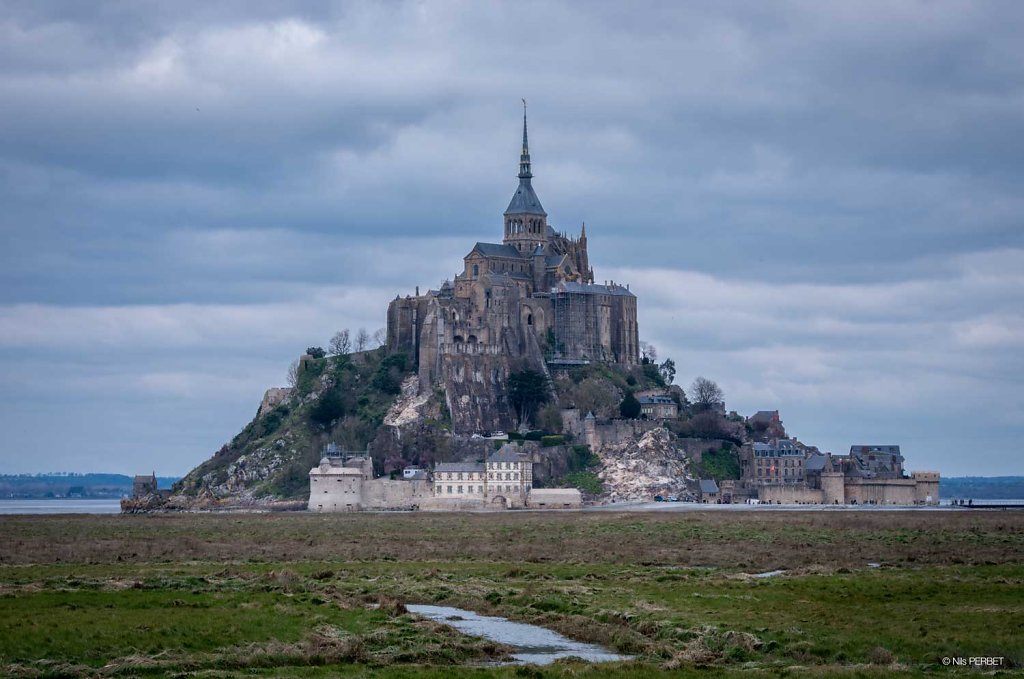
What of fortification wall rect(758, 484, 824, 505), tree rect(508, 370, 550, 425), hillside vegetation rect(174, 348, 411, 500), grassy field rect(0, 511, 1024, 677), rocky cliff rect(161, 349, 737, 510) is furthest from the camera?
tree rect(508, 370, 550, 425)

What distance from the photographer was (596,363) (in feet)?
500

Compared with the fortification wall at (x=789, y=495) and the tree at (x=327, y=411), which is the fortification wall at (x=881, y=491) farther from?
the tree at (x=327, y=411)

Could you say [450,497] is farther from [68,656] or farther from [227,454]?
[68,656]

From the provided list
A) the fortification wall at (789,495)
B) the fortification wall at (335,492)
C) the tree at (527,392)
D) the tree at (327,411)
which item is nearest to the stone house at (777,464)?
the fortification wall at (789,495)

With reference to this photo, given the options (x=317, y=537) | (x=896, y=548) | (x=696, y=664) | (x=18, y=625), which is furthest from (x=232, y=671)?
(x=317, y=537)

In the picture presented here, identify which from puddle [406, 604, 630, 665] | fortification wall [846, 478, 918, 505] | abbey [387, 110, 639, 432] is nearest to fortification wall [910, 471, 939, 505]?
fortification wall [846, 478, 918, 505]

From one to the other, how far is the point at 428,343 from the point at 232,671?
11075 centimetres

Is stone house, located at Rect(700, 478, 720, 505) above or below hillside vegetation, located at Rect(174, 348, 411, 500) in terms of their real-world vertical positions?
below

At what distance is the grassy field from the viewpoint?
34.2 m

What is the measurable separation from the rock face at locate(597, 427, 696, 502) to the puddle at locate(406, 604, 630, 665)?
3438 inches

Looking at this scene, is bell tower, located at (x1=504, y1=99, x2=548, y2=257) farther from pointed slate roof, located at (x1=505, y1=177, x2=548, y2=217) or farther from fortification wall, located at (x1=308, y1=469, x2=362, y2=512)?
fortification wall, located at (x1=308, y1=469, x2=362, y2=512)

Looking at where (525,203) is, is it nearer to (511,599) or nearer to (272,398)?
(272,398)

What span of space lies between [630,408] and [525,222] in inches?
1056

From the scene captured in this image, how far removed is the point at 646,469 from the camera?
448ft
